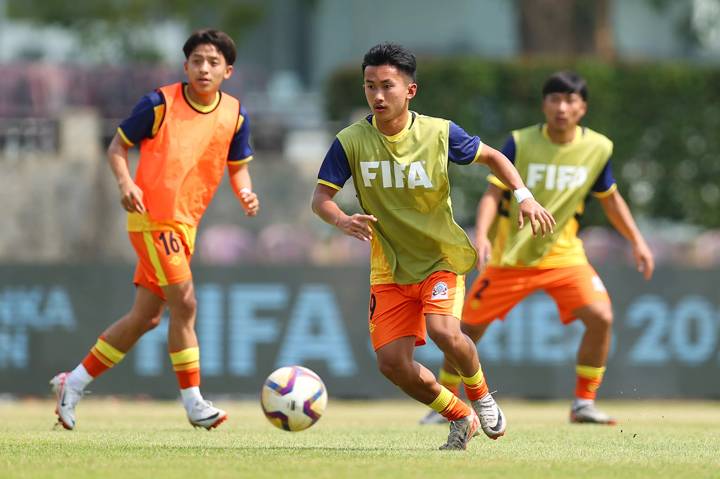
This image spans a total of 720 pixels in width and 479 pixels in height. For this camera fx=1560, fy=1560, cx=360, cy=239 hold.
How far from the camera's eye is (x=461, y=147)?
9070mm

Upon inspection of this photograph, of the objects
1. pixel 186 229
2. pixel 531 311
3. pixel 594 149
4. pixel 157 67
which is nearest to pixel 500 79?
pixel 531 311

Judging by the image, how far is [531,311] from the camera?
16.3 metres

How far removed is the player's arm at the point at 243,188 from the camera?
1028 centimetres

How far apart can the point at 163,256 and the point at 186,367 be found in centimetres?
78

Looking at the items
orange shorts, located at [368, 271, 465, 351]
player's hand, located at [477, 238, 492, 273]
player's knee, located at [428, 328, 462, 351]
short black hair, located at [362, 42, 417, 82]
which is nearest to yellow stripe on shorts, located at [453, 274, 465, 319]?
orange shorts, located at [368, 271, 465, 351]

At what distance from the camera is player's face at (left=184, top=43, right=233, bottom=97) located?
33.5 ft

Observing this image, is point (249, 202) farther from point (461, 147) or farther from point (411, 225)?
point (461, 147)

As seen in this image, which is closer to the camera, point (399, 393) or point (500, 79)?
point (399, 393)

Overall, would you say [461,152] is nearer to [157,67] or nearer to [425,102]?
[425,102]

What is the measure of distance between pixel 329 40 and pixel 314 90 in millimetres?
1190

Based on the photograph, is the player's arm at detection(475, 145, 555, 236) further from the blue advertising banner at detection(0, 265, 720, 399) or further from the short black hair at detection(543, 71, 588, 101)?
the blue advertising banner at detection(0, 265, 720, 399)

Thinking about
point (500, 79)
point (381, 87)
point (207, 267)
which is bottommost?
point (207, 267)

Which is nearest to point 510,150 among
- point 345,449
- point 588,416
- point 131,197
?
point 588,416

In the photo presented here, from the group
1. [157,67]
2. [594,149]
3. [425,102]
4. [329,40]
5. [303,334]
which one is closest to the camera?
[594,149]
